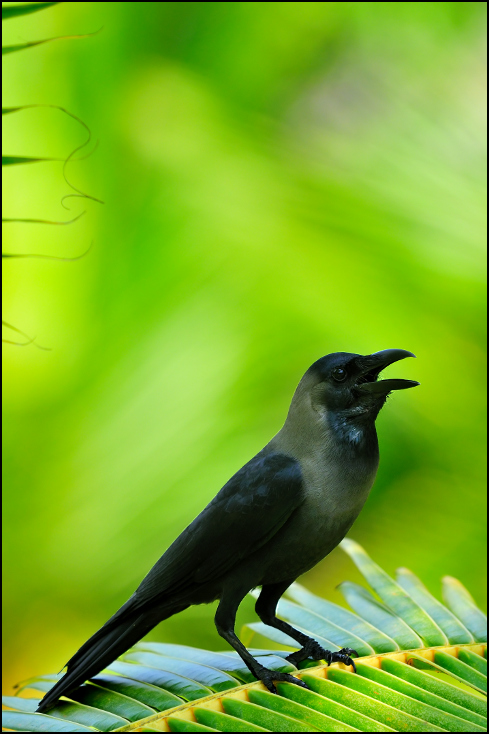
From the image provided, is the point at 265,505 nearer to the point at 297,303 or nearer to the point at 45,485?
the point at 297,303

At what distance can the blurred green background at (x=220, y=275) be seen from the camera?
2041mm

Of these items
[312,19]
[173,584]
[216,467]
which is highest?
[312,19]

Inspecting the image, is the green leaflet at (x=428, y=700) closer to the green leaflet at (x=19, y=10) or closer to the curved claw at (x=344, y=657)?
the curved claw at (x=344, y=657)

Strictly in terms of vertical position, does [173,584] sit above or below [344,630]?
above

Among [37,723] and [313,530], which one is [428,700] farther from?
[37,723]

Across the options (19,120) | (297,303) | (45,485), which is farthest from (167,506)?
(19,120)

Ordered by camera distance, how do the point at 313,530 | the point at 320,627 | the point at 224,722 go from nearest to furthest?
the point at 224,722
the point at 313,530
the point at 320,627

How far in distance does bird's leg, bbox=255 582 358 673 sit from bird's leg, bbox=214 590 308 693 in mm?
65

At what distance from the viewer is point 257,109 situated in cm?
240

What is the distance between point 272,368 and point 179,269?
0.51 m

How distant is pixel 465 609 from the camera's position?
96 centimetres

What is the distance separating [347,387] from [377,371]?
4cm

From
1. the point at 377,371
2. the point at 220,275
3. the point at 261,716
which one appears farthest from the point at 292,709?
the point at 220,275

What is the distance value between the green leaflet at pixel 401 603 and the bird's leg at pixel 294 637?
11 cm
